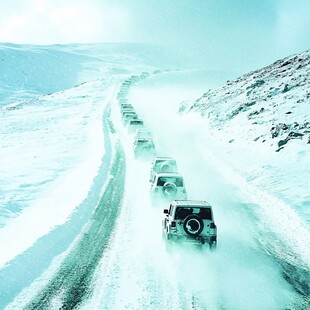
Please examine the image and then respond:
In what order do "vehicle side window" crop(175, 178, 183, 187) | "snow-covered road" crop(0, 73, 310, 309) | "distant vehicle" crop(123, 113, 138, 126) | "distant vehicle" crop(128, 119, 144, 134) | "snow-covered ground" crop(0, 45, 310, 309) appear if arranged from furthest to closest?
1. "distant vehicle" crop(123, 113, 138, 126)
2. "distant vehicle" crop(128, 119, 144, 134)
3. "vehicle side window" crop(175, 178, 183, 187)
4. "snow-covered ground" crop(0, 45, 310, 309)
5. "snow-covered road" crop(0, 73, 310, 309)

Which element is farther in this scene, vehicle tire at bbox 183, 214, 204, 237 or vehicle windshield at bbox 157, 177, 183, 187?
vehicle windshield at bbox 157, 177, 183, 187

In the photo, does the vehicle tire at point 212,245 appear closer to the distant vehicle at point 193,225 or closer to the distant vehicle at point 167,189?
the distant vehicle at point 193,225

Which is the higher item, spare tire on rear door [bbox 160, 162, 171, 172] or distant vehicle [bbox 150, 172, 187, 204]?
spare tire on rear door [bbox 160, 162, 171, 172]

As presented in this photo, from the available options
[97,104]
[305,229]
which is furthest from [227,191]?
[97,104]

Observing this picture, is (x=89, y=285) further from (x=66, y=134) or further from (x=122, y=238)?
(x=66, y=134)

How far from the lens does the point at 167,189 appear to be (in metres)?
16.3

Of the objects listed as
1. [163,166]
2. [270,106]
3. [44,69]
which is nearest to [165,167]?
[163,166]

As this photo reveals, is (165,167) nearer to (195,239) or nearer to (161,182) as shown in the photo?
(161,182)

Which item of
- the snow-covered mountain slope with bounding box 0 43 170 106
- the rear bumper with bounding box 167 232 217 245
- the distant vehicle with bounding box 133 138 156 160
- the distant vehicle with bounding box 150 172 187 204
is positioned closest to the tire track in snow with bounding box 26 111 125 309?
the distant vehicle with bounding box 150 172 187 204

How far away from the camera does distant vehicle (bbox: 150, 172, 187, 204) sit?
53.4 feet

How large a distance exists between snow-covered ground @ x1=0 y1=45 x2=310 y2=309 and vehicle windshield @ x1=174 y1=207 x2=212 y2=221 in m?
1.00

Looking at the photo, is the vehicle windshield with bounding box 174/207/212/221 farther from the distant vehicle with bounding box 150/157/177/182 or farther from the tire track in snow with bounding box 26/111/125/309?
the distant vehicle with bounding box 150/157/177/182

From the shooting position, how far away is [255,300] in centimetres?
898

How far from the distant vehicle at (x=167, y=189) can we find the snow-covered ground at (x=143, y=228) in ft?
2.23
